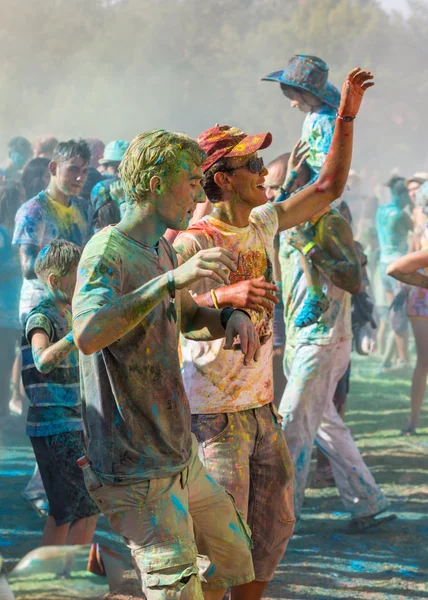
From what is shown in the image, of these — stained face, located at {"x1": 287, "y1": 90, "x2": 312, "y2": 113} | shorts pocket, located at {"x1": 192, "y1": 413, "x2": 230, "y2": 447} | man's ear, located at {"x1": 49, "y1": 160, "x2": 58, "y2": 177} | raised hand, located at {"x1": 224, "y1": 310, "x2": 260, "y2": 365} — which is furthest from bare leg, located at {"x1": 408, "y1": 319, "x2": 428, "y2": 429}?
raised hand, located at {"x1": 224, "y1": 310, "x2": 260, "y2": 365}

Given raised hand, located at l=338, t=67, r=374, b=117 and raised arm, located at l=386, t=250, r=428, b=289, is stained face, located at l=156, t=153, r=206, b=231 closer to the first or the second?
raised hand, located at l=338, t=67, r=374, b=117

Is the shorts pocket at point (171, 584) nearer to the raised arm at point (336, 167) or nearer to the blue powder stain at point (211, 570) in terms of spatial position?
the blue powder stain at point (211, 570)

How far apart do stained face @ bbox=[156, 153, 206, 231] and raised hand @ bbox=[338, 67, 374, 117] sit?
2.82 feet

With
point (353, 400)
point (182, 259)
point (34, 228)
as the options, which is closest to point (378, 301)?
point (353, 400)

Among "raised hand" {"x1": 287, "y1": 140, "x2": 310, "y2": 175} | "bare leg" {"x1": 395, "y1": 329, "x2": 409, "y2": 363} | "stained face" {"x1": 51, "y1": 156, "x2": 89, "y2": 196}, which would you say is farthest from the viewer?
"bare leg" {"x1": 395, "y1": 329, "x2": 409, "y2": 363}

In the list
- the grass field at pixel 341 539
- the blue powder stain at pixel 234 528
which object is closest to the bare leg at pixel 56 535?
the grass field at pixel 341 539

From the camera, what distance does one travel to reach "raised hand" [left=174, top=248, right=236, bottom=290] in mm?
2234

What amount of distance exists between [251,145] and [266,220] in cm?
29

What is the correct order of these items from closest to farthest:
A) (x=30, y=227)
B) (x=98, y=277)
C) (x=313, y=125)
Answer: (x=98, y=277)
(x=313, y=125)
(x=30, y=227)

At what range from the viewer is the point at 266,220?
11.1ft

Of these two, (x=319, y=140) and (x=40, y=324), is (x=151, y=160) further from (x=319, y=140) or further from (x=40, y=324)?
(x=319, y=140)

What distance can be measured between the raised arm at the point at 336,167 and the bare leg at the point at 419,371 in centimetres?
416

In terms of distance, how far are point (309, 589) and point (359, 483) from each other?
1035 mm

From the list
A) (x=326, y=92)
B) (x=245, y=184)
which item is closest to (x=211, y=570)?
(x=245, y=184)
